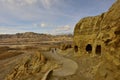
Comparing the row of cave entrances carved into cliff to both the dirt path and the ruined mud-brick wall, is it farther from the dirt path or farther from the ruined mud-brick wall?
the dirt path

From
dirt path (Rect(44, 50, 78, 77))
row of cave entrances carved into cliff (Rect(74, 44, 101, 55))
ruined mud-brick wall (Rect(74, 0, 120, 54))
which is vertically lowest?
dirt path (Rect(44, 50, 78, 77))

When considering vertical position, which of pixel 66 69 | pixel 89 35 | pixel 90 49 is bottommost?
pixel 66 69

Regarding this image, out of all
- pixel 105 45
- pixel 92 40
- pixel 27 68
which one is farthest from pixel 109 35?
pixel 27 68

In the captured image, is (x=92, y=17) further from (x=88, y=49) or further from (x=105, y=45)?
(x=105, y=45)

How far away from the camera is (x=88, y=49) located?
1442 inches

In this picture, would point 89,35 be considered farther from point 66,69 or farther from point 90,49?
point 66,69

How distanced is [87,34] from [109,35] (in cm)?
2443

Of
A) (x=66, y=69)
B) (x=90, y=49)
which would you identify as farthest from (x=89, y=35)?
(x=66, y=69)

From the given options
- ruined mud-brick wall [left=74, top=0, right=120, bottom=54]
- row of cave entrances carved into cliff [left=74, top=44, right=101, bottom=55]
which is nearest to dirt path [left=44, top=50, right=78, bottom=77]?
row of cave entrances carved into cliff [left=74, top=44, right=101, bottom=55]

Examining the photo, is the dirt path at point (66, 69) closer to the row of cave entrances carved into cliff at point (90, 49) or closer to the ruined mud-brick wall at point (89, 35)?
the row of cave entrances carved into cliff at point (90, 49)

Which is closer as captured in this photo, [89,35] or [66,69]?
[66,69]

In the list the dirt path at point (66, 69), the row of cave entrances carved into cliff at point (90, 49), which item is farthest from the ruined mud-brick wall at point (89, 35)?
the dirt path at point (66, 69)

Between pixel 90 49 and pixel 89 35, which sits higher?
pixel 89 35

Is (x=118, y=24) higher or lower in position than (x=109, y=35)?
higher
